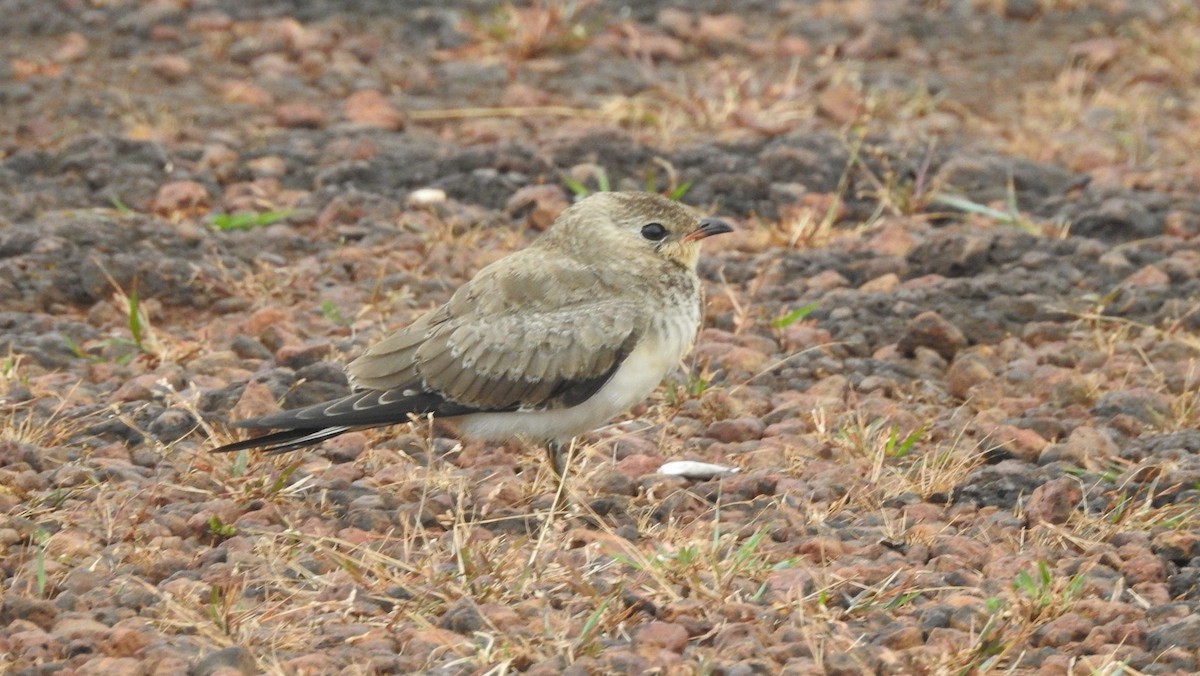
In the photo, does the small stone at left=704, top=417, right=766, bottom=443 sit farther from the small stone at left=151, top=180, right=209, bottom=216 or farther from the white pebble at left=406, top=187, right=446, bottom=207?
the small stone at left=151, top=180, right=209, bottom=216

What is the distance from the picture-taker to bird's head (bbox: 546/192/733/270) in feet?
17.0

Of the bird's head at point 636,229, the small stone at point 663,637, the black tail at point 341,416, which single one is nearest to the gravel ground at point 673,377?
the small stone at point 663,637

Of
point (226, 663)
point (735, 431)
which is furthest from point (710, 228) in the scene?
point (226, 663)

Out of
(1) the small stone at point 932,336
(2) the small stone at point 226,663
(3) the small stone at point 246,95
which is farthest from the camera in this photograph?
(3) the small stone at point 246,95

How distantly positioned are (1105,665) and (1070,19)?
20.6 feet

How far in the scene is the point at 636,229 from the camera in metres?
5.24

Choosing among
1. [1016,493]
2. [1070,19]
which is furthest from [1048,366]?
[1070,19]

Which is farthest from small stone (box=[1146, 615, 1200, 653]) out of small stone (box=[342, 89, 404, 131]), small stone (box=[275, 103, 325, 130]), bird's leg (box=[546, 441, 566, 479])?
small stone (box=[275, 103, 325, 130])

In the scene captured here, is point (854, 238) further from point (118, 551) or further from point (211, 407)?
point (118, 551)

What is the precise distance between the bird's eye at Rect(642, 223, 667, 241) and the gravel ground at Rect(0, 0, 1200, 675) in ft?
2.10

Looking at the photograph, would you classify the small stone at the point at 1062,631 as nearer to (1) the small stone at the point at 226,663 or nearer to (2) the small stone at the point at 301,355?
(1) the small stone at the point at 226,663

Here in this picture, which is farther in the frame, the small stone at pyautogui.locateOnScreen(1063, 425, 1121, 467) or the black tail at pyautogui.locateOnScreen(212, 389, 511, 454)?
the small stone at pyautogui.locateOnScreen(1063, 425, 1121, 467)

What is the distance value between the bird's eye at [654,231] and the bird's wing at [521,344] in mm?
255

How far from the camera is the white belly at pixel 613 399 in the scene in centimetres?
491
